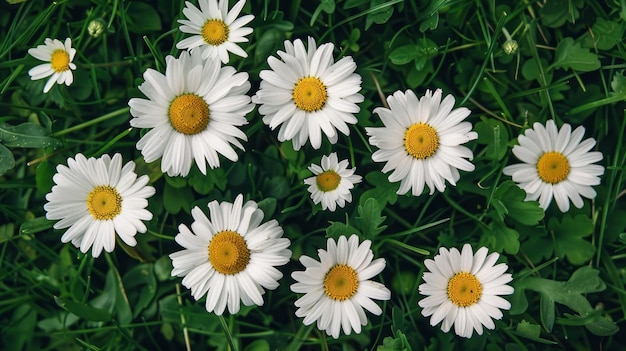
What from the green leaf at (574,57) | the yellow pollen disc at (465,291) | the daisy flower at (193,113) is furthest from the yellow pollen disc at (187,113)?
the green leaf at (574,57)

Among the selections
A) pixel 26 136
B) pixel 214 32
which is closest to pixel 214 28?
pixel 214 32

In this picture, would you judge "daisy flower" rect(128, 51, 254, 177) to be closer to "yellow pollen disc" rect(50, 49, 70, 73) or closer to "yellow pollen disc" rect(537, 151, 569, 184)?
"yellow pollen disc" rect(50, 49, 70, 73)

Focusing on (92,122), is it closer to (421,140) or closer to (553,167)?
(421,140)

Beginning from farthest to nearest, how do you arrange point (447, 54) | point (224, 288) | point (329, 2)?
point (447, 54) → point (329, 2) → point (224, 288)

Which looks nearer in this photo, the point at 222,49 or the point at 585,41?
the point at 222,49

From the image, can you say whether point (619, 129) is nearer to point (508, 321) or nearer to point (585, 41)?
point (585, 41)

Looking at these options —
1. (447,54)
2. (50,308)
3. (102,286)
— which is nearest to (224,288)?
(102,286)

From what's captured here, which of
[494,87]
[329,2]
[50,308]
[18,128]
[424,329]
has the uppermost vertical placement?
[329,2]
